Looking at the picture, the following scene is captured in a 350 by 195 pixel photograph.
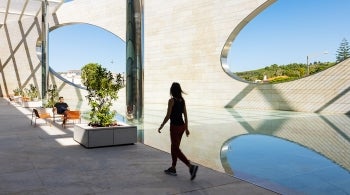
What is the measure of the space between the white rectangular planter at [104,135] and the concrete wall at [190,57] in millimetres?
10662

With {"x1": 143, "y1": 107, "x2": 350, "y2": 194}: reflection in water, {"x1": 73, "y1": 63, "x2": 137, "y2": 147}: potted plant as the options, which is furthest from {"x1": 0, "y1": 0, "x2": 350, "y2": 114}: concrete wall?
{"x1": 73, "y1": 63, "x2": 137, "y2": 147}: potted plant

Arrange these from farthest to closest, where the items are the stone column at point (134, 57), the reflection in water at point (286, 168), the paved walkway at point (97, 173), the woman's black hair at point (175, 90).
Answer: the stone column at point (134, 57), the woman's black hair at point (175, 90), the reflection in water at point (286, 168), the paved walkway at point (97, 173)

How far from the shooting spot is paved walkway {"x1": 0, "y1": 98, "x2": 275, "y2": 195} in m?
3.77

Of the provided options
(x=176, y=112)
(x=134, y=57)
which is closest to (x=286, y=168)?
(x=176, y=112)

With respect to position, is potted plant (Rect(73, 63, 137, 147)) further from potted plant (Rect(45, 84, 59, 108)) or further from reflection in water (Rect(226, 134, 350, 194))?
potted plant (Rect(45, 84, 59, 108))

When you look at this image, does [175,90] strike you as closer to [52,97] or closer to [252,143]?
[252,143]

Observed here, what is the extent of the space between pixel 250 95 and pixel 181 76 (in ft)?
16.6

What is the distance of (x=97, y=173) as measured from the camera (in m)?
4.46

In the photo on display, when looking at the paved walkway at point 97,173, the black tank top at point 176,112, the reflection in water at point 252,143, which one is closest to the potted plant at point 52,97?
the reflection in water at point 252,143

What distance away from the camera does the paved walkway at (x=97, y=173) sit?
12.4 ft

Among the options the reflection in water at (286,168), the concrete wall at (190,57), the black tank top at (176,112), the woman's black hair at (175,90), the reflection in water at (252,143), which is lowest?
the reflection in water at (286,168)

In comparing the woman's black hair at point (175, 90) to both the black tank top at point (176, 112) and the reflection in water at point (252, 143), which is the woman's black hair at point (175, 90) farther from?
the reflection in water at point (252, 143)

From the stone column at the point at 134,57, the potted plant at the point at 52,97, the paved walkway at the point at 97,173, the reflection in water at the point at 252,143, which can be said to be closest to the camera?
the paved walkway at the point at 97,173

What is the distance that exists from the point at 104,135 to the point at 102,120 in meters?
0.44
